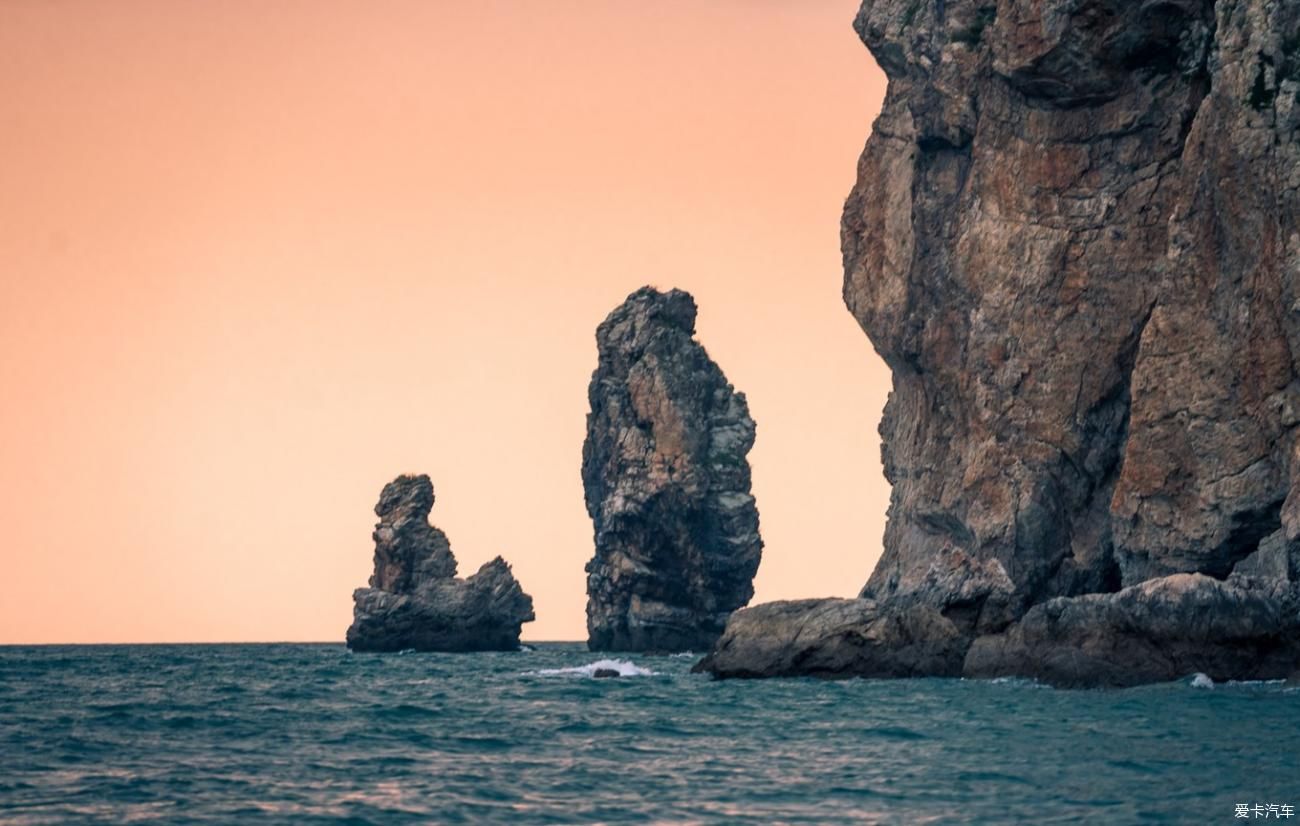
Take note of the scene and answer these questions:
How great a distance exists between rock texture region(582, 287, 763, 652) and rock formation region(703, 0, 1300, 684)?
60.2ft

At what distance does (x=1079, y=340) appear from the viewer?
8056cm

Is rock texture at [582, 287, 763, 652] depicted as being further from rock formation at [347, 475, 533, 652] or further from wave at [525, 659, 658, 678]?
wave at [525, 659, 658, 678]

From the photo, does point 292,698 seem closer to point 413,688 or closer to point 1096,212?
point 413,688

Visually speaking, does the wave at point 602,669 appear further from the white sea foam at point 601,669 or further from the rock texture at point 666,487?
the rock texture at point 666,487

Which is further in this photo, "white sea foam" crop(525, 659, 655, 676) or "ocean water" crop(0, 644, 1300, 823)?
"white sea foam" crop(525, 659, 655, 676)

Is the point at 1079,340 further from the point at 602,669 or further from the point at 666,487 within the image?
the point at 666,487

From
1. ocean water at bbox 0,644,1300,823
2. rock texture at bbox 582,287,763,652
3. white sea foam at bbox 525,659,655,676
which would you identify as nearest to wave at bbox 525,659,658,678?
white sea foam at bbox 525,659,655,676

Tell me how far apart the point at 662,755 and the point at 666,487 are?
76.5 meters

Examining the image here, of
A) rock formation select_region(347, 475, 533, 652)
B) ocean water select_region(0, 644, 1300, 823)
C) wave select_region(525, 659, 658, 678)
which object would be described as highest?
rock formation select_region(347, 475, 533, 652)

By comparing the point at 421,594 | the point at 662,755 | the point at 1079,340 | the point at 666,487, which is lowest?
the point at 662,755

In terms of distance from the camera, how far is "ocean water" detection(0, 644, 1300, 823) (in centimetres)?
2888

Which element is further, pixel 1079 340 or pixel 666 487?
pixel 666 487

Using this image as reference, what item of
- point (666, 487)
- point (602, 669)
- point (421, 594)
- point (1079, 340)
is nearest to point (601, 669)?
point (602, 669)

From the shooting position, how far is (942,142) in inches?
3600
